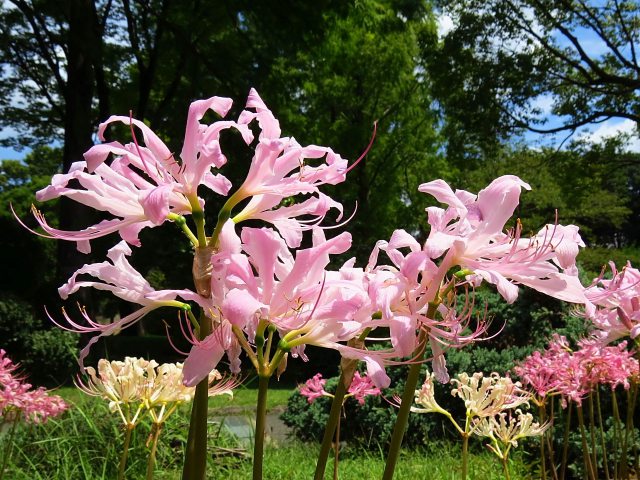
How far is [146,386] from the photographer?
1816 mm

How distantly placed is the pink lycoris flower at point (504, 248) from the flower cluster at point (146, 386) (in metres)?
0.91

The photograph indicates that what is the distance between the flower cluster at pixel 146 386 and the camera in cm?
177

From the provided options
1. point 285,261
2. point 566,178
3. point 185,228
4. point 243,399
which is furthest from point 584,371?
point 566,178

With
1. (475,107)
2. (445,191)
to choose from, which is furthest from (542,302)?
(475,107)

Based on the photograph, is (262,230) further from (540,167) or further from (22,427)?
(540,167)

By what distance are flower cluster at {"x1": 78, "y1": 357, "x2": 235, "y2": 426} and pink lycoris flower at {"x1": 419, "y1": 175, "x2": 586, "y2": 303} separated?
910mm

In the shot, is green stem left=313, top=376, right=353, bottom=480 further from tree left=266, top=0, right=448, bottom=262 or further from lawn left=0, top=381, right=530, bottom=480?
tree left=266, top=0, right=448, bottom=262

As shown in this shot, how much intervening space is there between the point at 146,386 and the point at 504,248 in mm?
1272

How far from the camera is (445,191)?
103cm

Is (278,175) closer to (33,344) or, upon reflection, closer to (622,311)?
(622,311)

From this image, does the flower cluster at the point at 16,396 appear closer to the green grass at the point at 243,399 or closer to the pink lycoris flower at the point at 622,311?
the pink lycoris flower at the point at 622,311

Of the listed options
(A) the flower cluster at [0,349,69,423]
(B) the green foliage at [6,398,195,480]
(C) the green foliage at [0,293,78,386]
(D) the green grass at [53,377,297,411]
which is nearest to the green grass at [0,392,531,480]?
(B) the green foliage at [6,398,195,480]

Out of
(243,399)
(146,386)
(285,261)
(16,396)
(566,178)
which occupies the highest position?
(566,178)

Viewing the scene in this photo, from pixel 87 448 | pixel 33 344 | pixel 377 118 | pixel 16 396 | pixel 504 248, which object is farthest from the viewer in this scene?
pixel 377 118
